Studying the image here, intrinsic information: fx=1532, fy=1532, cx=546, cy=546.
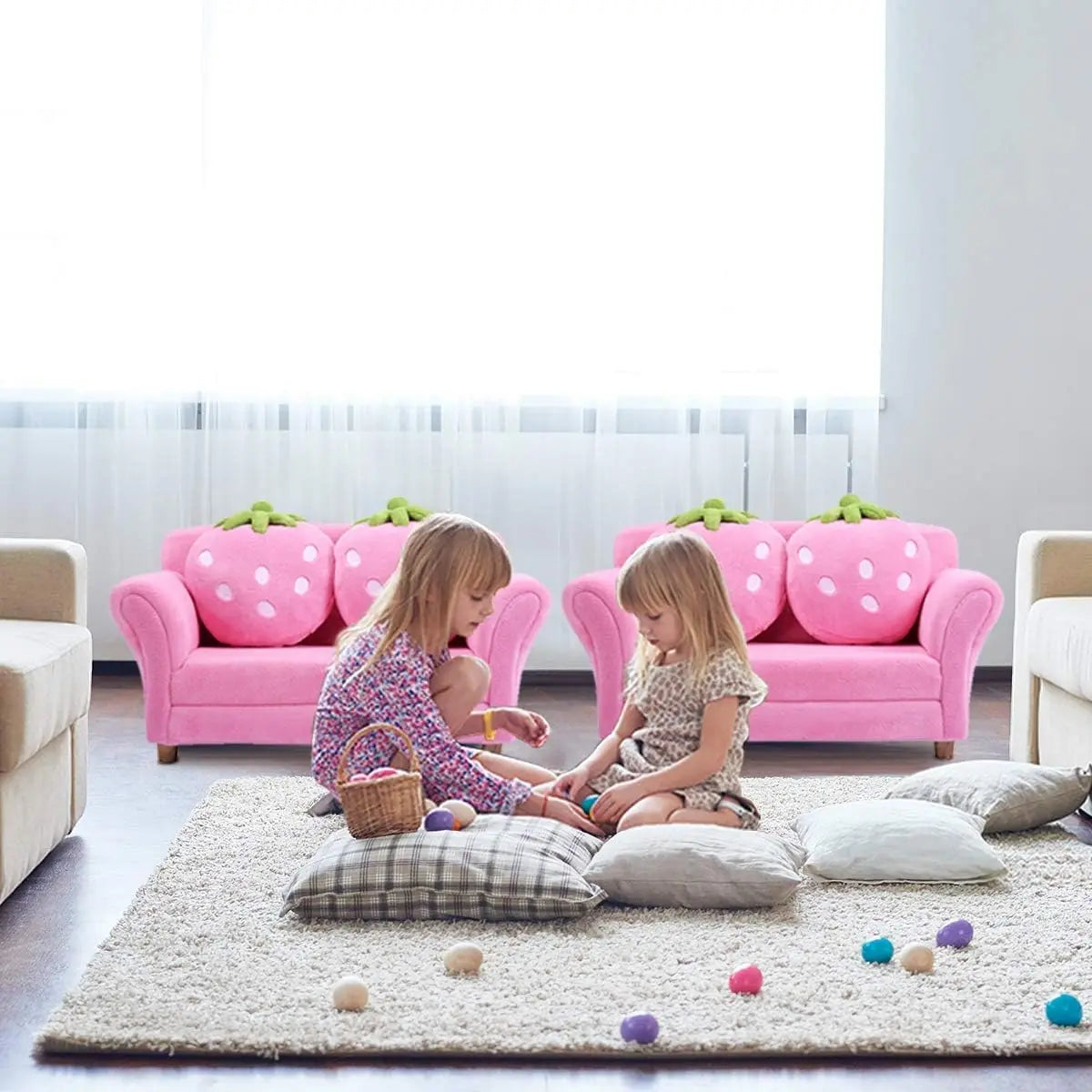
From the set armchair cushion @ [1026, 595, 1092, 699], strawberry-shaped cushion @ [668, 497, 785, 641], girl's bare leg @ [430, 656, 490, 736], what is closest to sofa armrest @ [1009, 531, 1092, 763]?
armchair cushion @ [1026, 595, 1092, 699]

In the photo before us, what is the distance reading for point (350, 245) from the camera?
5.30m

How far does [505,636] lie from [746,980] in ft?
6.41

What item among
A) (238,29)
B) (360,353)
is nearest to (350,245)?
(360,353)

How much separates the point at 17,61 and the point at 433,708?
3426 mm

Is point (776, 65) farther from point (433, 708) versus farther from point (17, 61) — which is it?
point (433, 708)

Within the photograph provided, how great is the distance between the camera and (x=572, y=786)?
3.09 meters

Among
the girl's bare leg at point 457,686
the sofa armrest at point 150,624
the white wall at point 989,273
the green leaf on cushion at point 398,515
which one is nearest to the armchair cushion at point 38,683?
the girl's bare leg at point 457,686

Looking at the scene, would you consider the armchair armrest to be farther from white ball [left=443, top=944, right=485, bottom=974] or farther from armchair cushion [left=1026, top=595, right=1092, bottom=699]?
armchair cushion [left=1026, top=595, right=1092, bottom=699]

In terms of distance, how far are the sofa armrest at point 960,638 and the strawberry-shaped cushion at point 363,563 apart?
1.52 m

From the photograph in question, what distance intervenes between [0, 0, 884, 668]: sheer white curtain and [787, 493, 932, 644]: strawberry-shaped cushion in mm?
917

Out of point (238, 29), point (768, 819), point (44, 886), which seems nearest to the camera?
point (44, 886)

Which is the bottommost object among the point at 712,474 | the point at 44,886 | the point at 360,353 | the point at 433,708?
the point at 44,886

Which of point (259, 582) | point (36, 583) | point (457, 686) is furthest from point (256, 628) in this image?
point (457, 686)

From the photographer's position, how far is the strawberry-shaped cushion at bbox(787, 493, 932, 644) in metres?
4.35
